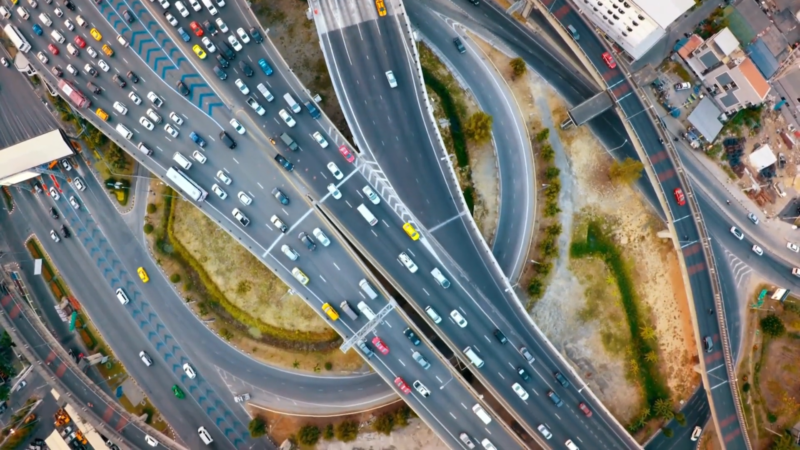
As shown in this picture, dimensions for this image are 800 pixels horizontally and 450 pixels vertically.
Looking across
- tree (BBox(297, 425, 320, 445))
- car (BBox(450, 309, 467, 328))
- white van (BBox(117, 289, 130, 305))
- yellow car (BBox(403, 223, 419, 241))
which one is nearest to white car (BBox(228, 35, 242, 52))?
yellow car (BBox(403, 223, 419, 241))

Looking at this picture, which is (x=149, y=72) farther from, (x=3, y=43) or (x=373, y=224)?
(x=373, y=224)

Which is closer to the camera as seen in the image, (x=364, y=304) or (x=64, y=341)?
(x=364, y=304)

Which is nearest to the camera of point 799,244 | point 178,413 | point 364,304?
point 364,304

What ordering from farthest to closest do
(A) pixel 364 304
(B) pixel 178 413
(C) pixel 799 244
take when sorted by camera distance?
1. (C) pixel 799 244
2. (B) pixel 178 413
3. (A) pixel 364 304

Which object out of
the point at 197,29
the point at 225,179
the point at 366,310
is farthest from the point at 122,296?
the point at 197,29

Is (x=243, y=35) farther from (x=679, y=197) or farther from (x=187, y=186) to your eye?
(x=679, y=197)

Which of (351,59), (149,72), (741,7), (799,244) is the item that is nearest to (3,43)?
(149,72)
